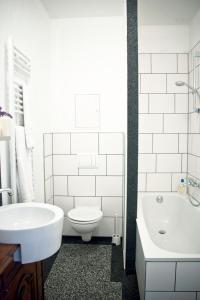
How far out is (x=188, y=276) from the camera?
1403 millimetres

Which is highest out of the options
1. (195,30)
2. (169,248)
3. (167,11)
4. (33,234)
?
(167,11)

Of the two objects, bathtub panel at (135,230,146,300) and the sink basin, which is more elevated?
the sink basin

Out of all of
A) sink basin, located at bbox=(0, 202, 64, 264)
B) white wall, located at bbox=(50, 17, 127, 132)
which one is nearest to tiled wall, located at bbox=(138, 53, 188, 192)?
white wall, located at bbox=(50, 17, 127, 132)

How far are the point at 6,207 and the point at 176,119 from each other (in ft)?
6.95

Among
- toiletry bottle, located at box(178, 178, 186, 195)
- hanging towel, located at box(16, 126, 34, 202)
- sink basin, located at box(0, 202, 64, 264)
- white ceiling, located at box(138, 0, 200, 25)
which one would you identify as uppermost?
white ceiling, located at box(138, 0, 200, 25)

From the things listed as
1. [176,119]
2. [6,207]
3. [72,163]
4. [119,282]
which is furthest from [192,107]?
[6,207]

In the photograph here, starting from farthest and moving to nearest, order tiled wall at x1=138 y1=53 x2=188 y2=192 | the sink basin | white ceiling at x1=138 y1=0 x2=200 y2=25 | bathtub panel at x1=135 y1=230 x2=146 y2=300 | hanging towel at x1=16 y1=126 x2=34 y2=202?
1. tiled wall at x1=138 y1=53 x2=188 y2=192
2. white ceiling at x1=138 y1=0 x2=200 y2=25
3. hanging towel at x1=16 y1=126 x2=34 y2=202
4. bathtub panel at x1=135 y1=230 x2=146 y2=300
5. the sink basin

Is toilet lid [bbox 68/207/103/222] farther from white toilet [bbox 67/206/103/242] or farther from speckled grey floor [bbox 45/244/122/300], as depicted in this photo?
speckled grey floor [bbox 45/244/122/300]

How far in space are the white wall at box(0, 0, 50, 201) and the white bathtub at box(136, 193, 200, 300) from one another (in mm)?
1191

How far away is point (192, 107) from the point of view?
245 cm

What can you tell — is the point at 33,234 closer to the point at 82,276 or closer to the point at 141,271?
the point at 141,271

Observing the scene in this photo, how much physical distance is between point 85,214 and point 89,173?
51 centimetres

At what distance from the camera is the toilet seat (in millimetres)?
2279

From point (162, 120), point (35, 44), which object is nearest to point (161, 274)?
point (162, 120)
